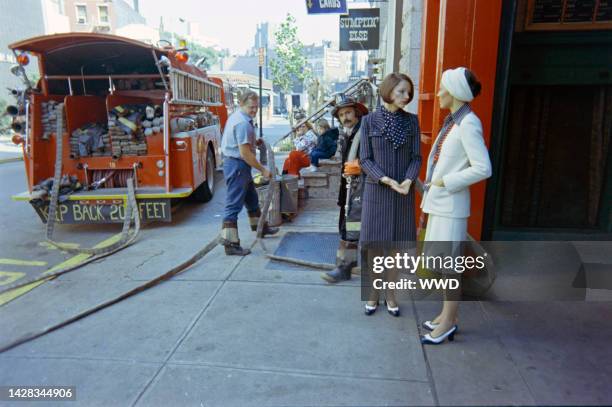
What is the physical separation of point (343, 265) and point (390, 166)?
4.42ft

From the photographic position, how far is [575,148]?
160 inches

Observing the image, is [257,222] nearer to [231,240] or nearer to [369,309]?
[231,240]

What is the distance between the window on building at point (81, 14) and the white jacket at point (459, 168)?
50.2m

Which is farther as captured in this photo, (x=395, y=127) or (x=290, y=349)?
(x=395, y=127)

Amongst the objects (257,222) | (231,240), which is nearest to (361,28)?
(257,222)

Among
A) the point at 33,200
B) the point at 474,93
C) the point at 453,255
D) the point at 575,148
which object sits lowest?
the point at 33,200

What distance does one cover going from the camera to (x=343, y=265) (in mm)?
4188

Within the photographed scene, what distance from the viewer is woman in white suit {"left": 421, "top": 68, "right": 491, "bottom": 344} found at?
2.69m

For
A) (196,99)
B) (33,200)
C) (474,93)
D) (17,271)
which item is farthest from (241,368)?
(196,99)

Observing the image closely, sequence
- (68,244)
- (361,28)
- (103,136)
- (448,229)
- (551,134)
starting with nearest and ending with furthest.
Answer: (448,229), (551,134), (68,244), (103,136), (361,28)

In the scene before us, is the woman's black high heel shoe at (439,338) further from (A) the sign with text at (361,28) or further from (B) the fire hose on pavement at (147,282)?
(A) the sign with text at (361,28)

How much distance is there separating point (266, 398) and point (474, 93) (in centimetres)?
227

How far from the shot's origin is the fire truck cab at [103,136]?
5941 millimetres

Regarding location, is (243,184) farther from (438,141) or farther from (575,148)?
(575,148)
